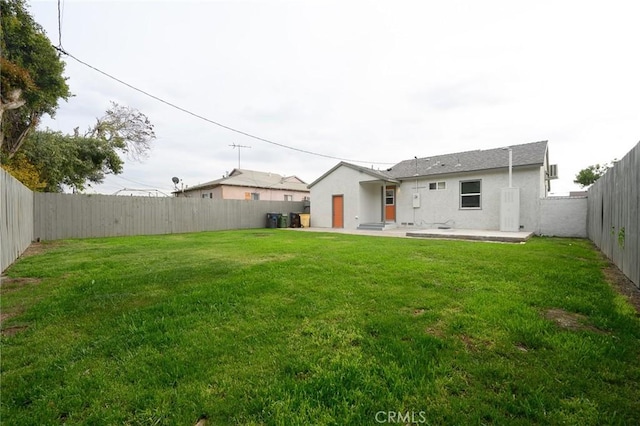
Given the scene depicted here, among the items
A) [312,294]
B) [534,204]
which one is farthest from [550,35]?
[312,294]

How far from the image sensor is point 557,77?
946 cm

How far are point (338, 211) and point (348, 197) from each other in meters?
1.21

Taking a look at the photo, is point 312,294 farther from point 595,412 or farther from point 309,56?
point 309,56

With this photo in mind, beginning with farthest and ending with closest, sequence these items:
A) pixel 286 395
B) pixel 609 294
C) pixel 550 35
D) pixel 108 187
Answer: pixel 108 187 < pixel 550 35 < pixel 609 294 < pixel 286 395

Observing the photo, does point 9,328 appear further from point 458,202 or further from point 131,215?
point 458,202

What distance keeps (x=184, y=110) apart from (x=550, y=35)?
12674 millimetres

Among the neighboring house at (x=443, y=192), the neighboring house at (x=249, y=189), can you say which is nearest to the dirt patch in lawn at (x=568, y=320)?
the neighboring house at (x=443, y=192)

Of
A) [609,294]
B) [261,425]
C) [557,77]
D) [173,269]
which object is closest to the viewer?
[261,425]

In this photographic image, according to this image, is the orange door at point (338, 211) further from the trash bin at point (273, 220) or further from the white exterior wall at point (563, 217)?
the white exterior wall at point (563, 217)

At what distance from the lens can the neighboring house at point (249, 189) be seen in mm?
24688

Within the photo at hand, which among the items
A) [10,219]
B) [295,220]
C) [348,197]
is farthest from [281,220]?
[10,219]

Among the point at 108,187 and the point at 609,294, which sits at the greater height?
the point at 108,187

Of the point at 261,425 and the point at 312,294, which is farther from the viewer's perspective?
the point at 312,294

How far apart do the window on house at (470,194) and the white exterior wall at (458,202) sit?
0.52 feet
